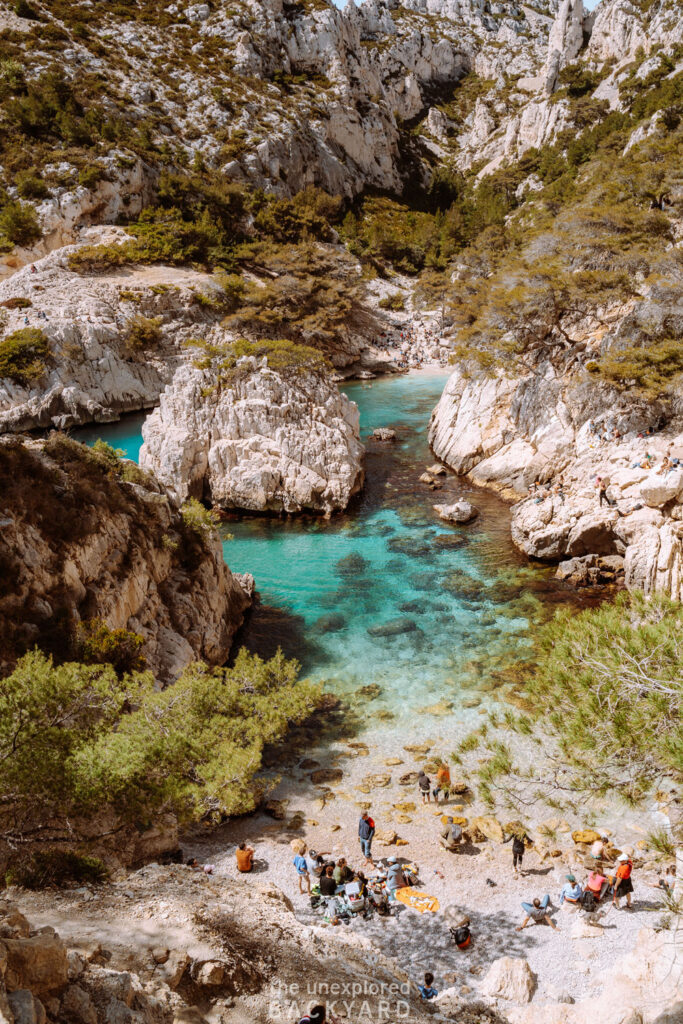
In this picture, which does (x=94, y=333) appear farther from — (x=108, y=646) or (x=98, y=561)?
(x=108, y=646)

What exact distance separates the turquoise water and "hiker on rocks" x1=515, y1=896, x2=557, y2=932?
17.4ft

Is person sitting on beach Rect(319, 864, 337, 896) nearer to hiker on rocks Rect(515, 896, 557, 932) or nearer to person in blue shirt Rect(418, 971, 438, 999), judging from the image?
person in blue shirt Rect(418, 971, 438, 999)

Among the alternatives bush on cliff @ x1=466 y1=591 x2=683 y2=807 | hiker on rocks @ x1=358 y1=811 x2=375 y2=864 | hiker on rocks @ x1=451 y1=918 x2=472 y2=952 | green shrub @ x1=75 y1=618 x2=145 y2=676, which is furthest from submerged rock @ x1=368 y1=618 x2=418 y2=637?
bush on cliff @ x1=466 y1=591 x2=683 y2=807

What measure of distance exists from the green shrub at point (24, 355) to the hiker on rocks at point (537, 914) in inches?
1723

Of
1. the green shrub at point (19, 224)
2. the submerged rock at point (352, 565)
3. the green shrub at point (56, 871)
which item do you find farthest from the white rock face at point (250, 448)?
the green shrub at point (19, 224)

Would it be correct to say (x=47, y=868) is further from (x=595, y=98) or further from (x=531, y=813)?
(x=595, y=98)

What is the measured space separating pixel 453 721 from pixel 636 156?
161 ft

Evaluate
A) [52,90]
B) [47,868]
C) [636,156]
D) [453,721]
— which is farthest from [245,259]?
[47,868]

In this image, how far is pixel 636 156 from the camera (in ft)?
142

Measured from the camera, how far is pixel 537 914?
33.2ft

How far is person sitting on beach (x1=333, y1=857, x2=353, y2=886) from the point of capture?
11.0 metres

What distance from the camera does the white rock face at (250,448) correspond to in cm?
2889

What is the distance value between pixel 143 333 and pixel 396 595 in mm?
36552

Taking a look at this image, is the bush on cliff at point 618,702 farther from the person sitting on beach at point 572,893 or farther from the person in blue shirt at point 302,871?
the person in blue shirt at point 302,871
